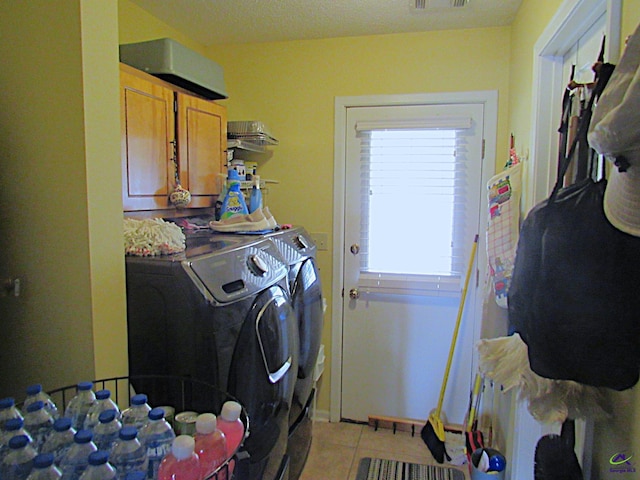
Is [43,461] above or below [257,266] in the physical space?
below

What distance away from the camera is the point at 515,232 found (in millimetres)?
1825

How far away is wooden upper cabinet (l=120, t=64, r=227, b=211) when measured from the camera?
158 centimetres

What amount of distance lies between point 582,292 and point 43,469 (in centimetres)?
97

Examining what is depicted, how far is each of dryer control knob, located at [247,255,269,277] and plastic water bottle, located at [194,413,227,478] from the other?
2.00 ft

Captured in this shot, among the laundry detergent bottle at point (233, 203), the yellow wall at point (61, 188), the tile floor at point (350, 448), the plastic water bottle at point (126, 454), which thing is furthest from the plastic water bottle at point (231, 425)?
the tile floor at point (350, 448)

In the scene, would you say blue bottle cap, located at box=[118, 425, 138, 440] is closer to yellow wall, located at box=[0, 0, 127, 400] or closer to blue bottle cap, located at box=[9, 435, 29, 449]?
blue bottle cap, located at box=[9, 435, 29, 449]

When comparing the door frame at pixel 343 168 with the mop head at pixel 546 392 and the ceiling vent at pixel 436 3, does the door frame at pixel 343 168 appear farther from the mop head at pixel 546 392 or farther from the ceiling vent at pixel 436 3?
the mop head at pixel 546 392

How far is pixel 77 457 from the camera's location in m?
0.71

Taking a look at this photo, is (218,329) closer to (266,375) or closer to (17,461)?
(266,375)

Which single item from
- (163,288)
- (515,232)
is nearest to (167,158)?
(163,288)

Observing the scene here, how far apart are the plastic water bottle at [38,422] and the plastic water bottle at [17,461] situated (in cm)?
12

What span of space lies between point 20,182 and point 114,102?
0.33 metres

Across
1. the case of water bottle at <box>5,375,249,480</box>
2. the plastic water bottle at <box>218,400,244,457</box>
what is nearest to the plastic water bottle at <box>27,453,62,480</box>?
the plastic water bottle at <box>218,400,244,457</box>

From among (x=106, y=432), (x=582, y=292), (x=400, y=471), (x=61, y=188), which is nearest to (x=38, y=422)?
(x=106, y=432)
